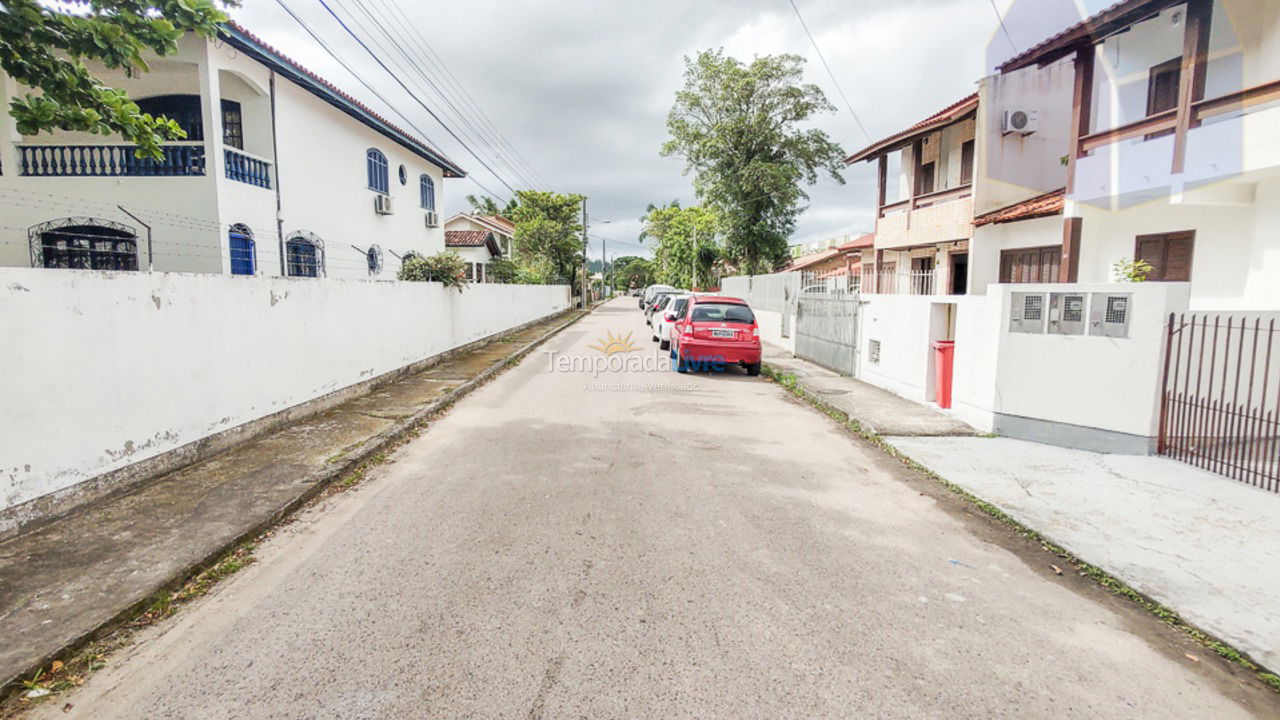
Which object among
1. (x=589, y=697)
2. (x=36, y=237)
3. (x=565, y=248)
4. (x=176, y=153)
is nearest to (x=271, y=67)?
(x=176, y=153)

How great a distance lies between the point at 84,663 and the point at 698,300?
37.5 ft

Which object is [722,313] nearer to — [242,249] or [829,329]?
[829,329]

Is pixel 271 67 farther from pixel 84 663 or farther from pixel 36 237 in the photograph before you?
pixel 84 663

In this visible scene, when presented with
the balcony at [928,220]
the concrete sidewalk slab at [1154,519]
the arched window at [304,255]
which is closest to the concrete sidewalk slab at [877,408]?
the concrete sidewalk slab at [1154,519]

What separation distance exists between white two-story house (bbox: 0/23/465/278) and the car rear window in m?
9.50

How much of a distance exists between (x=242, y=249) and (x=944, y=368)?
13734 millimetres

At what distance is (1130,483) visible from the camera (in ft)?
19.0

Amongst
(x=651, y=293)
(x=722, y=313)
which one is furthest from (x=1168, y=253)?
(x=651, y=293)

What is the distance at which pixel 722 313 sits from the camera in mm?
12914

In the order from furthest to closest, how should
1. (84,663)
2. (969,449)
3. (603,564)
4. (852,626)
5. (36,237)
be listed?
(36,237)
(969,449)
(603,564)
(852,626)
(84,663)

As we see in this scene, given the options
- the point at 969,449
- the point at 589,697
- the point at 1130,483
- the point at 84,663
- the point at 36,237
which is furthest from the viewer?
the point at 36,237

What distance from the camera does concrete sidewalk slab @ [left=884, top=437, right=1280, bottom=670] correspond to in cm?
368

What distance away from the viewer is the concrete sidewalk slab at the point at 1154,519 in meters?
3.68

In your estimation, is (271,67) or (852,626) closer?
(852,626)
